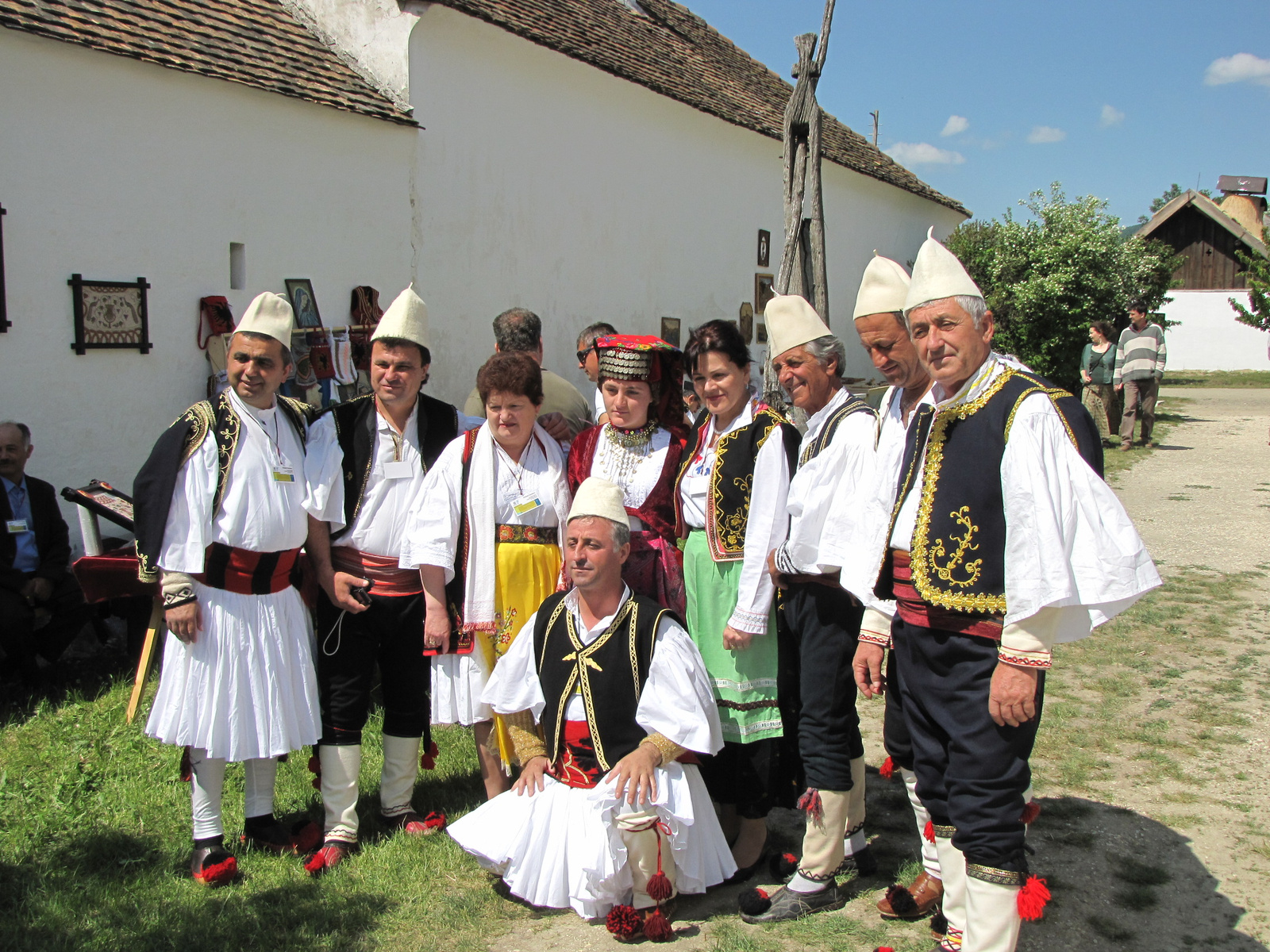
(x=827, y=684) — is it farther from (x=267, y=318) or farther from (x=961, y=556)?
(x=267, y=318)

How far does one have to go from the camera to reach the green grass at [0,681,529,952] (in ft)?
10.5

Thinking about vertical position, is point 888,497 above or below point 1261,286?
below

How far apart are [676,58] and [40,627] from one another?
41.6 feet

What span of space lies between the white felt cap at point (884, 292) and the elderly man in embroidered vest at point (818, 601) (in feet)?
0.64

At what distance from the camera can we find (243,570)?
3482mm

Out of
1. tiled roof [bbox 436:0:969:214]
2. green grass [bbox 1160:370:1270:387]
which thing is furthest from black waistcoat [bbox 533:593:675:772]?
green grass [bbox 1160:370:1270:387]

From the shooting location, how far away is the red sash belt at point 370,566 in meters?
3.78

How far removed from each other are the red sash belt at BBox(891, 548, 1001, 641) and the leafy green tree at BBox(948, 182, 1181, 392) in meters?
15.0

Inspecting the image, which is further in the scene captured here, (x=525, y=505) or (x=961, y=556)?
(x=525, y=505)

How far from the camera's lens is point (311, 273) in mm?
8359

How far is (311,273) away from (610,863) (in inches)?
256

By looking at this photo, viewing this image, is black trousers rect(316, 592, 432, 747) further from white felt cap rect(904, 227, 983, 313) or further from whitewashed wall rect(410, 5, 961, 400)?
whitewashed wall rect(410, 5, 961, 400)

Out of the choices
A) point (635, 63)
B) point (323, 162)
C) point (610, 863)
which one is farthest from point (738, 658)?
point (635, 63)

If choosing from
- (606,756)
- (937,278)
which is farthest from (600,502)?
(937,278)
